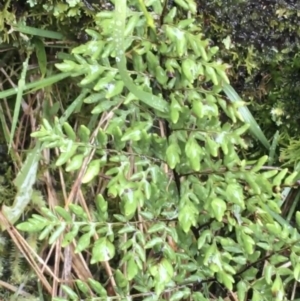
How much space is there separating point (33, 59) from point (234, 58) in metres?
0.56

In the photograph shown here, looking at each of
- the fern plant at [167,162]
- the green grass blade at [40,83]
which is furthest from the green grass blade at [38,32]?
the fern plant at [167,162]

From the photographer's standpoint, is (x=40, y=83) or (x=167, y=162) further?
(x=40, y=83)

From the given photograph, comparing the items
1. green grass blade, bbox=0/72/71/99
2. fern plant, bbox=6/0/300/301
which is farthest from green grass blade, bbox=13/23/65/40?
fern plant, bbox=6/0/300/301

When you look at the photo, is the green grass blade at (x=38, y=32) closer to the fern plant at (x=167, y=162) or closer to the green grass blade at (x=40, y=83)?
the green grass blade at (x=40, y=83)

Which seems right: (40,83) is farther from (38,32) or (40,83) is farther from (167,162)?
(167,162)

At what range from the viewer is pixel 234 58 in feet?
4.94

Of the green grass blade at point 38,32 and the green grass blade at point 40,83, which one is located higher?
the green grass blade at point 38,32

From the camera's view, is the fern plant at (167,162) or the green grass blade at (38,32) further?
the green grass blade at (38,32)

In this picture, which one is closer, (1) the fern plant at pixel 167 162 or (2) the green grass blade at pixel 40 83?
(1) the fern plant at pixel 167 162

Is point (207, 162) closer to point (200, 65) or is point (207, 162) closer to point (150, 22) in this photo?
point (200, 65)

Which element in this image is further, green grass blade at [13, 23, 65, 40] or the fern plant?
green grass blade at [13, 23, 65, 40]

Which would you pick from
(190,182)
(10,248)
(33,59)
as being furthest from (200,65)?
(10,248)

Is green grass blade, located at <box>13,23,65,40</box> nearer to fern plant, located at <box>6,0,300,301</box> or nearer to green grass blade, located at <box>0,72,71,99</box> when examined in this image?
green grass blade, located at <box>0,72,71,99</box>

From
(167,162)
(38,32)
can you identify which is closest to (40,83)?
(38,32)
